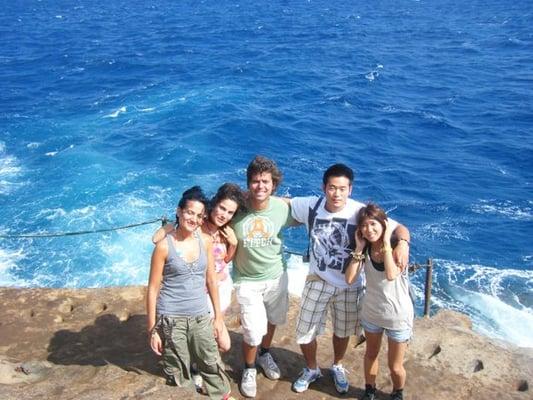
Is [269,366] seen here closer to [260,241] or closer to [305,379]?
[305,379]

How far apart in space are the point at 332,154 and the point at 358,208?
17.6m

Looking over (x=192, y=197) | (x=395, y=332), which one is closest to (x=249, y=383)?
(x=395, y=332)

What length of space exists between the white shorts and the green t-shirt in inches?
2.9

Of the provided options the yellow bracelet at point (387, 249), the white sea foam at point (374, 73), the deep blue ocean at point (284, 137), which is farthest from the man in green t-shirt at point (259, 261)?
the white sea foam at point (374, 73)

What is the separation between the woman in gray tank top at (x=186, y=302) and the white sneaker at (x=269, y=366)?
714 mm

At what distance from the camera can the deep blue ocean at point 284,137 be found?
50.6 feet

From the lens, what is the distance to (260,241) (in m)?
5.12

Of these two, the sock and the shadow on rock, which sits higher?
the sock

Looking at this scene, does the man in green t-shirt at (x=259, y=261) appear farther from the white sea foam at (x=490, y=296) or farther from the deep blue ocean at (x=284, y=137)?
the white sea foam at (x=490, y=296)

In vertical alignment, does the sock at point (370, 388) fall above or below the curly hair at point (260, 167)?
below

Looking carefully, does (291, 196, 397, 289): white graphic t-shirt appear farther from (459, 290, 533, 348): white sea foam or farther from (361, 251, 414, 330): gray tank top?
(459, 290, 533, 348): white sea foam

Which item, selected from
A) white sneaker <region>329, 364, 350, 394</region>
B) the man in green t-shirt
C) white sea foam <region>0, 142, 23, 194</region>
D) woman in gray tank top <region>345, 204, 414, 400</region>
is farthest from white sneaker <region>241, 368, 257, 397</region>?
white sea foam <region>0, 142, 23, 194</region>

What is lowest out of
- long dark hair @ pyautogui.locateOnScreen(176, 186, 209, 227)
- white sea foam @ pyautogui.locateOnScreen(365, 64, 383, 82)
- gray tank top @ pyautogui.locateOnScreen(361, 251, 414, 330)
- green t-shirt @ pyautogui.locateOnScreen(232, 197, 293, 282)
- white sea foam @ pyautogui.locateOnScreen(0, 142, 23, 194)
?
white sea foam @ pyautogui.locateOnScreen(0, 142, 23, 194)

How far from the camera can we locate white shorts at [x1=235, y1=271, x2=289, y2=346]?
17.2 feet
